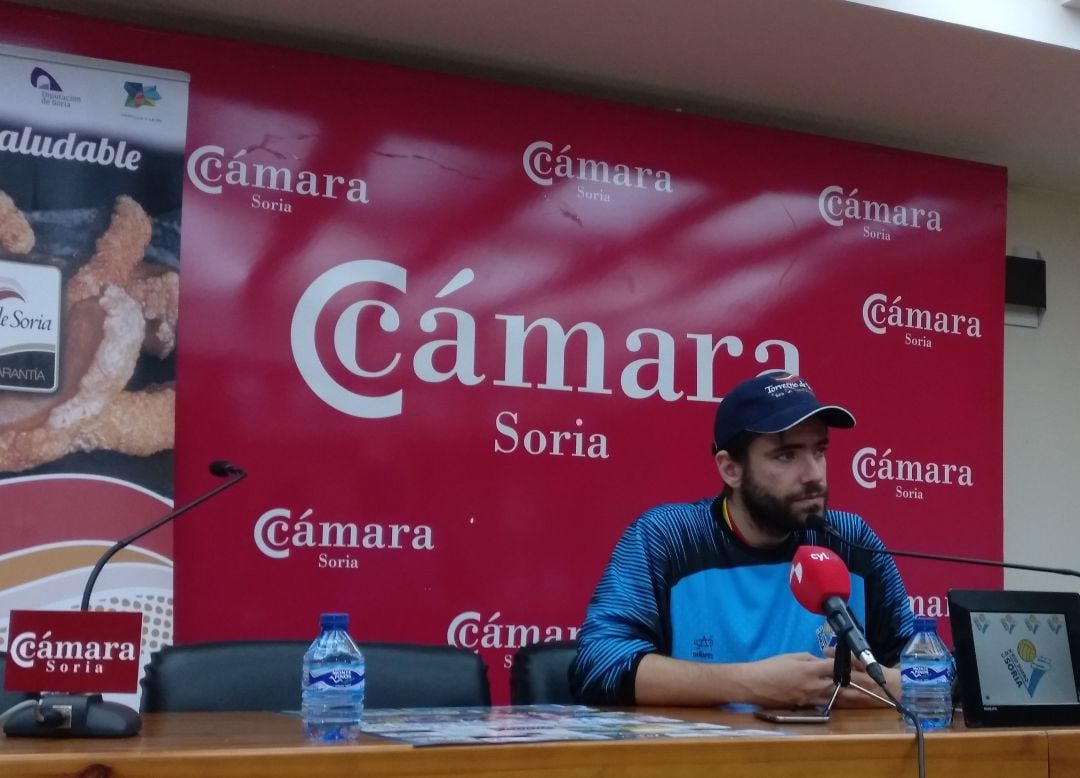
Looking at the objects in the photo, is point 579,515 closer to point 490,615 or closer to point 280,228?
point 490,615

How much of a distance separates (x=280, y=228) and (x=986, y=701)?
223cm

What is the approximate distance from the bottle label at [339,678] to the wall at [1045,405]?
3.38m

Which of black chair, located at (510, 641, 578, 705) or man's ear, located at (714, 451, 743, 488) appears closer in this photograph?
black chair, located at (510, 641, 578, 705)

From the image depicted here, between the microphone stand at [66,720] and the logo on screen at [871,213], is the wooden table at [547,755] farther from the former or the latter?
the logo on screen at [871,213]

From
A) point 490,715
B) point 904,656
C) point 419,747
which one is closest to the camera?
point 419,747

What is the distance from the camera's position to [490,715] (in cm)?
157

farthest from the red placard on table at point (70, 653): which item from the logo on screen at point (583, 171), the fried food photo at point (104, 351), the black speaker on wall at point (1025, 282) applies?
the black speaker on wall at point (1025, 282)

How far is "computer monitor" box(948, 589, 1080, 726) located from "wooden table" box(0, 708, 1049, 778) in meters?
0.07

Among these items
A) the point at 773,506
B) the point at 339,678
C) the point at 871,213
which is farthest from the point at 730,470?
the point at 871,213

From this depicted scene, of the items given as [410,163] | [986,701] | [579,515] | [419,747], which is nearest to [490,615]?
[579,515]

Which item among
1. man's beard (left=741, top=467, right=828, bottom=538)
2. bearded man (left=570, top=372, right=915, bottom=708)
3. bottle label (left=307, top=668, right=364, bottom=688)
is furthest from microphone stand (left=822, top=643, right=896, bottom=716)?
bottle label (left=307, top=668, right=364, bottom=688)

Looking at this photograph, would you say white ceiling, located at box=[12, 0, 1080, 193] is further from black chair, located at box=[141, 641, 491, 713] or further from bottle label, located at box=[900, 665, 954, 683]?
bottle label, located at box=[900, 665, 954, 683]

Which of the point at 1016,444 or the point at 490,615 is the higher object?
the point at 1016,444

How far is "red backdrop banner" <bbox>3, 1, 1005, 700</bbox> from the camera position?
3.21 metres
